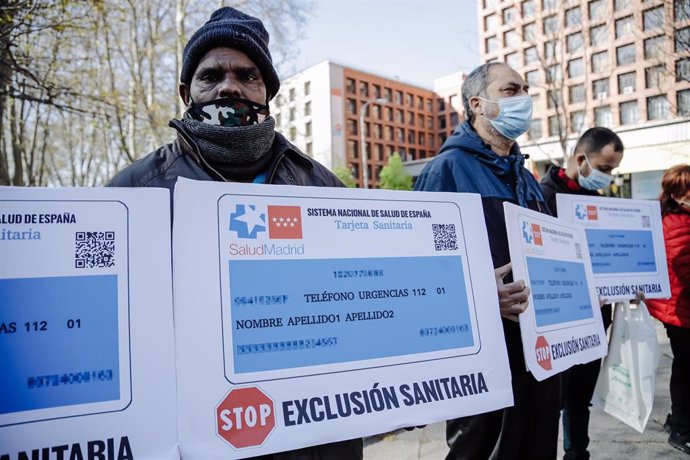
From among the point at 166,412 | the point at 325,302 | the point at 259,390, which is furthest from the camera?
the point at 325,302

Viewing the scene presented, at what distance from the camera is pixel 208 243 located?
1339 mm

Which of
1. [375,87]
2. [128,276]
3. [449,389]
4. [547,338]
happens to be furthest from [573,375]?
[375,87]

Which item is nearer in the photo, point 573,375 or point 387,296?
point 387,296

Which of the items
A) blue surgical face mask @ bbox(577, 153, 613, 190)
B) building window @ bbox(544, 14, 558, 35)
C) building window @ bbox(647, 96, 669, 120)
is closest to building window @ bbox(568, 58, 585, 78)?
building window @ bbox(647, 96, 669, 120)

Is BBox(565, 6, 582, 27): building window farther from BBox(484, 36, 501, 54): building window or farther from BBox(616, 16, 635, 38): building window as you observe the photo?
BBox(484, 36, 501, 54): building window

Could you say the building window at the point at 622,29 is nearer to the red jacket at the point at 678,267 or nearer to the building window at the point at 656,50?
the building window at the point at 656,50

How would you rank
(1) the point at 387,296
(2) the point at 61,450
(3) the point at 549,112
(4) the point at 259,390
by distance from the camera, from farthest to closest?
(3) the point at 549,112, (1) the point at 387,296, (4) the point at 259,390, (2) the point at 61,450

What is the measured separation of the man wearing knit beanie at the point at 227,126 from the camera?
159 centimetres

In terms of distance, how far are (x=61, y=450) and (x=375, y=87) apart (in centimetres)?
7357

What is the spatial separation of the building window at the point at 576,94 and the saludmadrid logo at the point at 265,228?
4689 cm

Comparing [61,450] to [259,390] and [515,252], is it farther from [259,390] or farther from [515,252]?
[515,252]

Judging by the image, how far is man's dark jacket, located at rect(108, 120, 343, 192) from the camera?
5.04 feet

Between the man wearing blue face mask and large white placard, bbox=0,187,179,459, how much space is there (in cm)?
268

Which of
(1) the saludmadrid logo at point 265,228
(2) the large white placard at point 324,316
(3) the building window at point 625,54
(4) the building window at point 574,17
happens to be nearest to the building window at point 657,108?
(3) the building window at point 625,54
